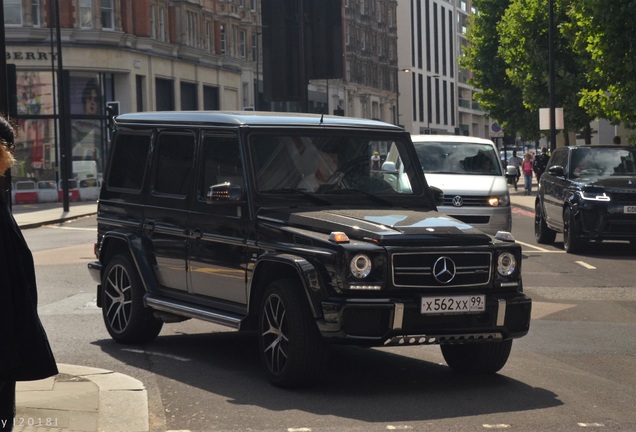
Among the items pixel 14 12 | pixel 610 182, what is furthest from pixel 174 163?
pixel 14 12

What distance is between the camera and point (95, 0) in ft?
185

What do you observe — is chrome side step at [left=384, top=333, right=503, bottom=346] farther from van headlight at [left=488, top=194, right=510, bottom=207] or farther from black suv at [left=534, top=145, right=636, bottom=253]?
black suv at [left=534, top=145, right=636, bottom=253]

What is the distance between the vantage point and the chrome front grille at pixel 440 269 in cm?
847

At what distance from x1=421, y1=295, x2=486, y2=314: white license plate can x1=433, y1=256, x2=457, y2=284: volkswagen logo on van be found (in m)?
0.13

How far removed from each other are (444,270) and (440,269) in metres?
0.03

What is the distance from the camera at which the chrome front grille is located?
847cm

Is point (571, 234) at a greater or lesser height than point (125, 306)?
lesser

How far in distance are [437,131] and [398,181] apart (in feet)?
408

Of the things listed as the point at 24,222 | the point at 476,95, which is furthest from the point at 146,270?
the point at 476,95

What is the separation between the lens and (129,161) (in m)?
11.3

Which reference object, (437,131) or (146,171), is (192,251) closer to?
(146,171)

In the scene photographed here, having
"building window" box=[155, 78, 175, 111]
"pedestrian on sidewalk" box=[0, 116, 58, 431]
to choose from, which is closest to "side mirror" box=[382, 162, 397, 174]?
"pedestrian on sidewalk" box=[0, 116, 58, 431]

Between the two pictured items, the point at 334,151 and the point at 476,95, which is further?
the point at 476,95

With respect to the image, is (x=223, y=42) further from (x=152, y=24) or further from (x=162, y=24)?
(x=152, y=24)
